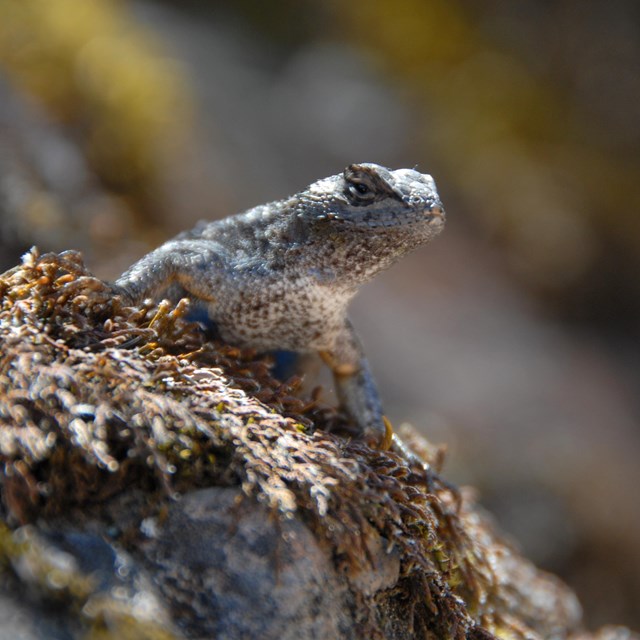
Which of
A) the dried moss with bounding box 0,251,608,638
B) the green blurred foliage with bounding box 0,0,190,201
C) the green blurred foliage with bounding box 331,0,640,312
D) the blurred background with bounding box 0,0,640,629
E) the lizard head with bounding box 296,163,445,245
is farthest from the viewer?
the green blurred foliage with bounding box 331,0,640,312

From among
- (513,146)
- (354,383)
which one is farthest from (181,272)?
(513,146)

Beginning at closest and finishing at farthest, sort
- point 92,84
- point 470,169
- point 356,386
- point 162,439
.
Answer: point 162,439, point 356,386, point 92,84, point 470,169

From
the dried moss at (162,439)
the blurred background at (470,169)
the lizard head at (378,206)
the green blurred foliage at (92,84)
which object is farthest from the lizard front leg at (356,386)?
the green blurred foliage at (92,84)

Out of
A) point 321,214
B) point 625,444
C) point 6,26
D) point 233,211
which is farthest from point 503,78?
point 321,214

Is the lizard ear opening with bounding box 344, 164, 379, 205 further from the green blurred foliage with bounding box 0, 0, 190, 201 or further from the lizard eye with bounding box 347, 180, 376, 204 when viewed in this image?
the green blurred foliage with bounding box 0, 0, 190, 201

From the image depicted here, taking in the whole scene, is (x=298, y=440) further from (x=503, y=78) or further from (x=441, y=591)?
(x=503, y=78)

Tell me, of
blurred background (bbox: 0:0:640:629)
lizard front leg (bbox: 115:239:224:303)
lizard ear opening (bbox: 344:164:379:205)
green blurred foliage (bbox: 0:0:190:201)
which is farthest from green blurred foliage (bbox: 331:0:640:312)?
lizard front leg (bbox: 115:239:224:303)

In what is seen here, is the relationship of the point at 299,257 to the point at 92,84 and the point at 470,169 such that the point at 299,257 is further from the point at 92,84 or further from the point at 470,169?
the point at 470,169
